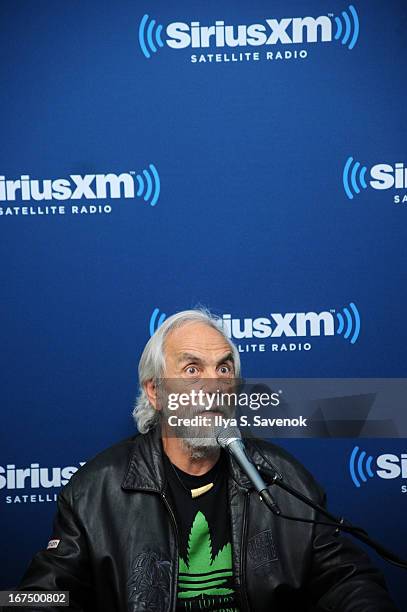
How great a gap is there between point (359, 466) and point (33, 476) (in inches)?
50.8

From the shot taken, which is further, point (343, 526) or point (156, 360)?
point (156, 360)

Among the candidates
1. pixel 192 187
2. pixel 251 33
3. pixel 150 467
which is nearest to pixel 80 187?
pixel 192 187

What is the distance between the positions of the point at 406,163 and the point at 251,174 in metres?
0.60

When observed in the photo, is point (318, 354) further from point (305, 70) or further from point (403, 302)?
point (305, 70)

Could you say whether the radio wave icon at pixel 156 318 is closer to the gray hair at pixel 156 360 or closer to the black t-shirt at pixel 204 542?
the gray hair at pixel 156 360

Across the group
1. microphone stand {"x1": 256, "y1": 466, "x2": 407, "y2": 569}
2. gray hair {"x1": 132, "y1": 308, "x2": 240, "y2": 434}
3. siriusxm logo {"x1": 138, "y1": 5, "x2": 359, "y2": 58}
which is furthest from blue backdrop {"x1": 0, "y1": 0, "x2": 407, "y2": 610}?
microphone stand {"x1": 256, "y1": 466, "x2": 407, "y2": 569}

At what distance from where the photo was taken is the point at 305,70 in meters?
3.16

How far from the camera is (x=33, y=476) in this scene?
3.24 meters

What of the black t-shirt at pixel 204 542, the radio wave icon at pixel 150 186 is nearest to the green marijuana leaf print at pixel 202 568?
the black t-shirt at pixel 204 542

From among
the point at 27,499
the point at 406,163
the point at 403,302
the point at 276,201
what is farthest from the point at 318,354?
the point at 27,499

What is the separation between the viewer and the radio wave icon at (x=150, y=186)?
317cm

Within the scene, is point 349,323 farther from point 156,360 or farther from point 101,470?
point 101,470

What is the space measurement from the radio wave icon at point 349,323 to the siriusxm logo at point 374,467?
1.47ft

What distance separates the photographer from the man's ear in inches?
99.8
